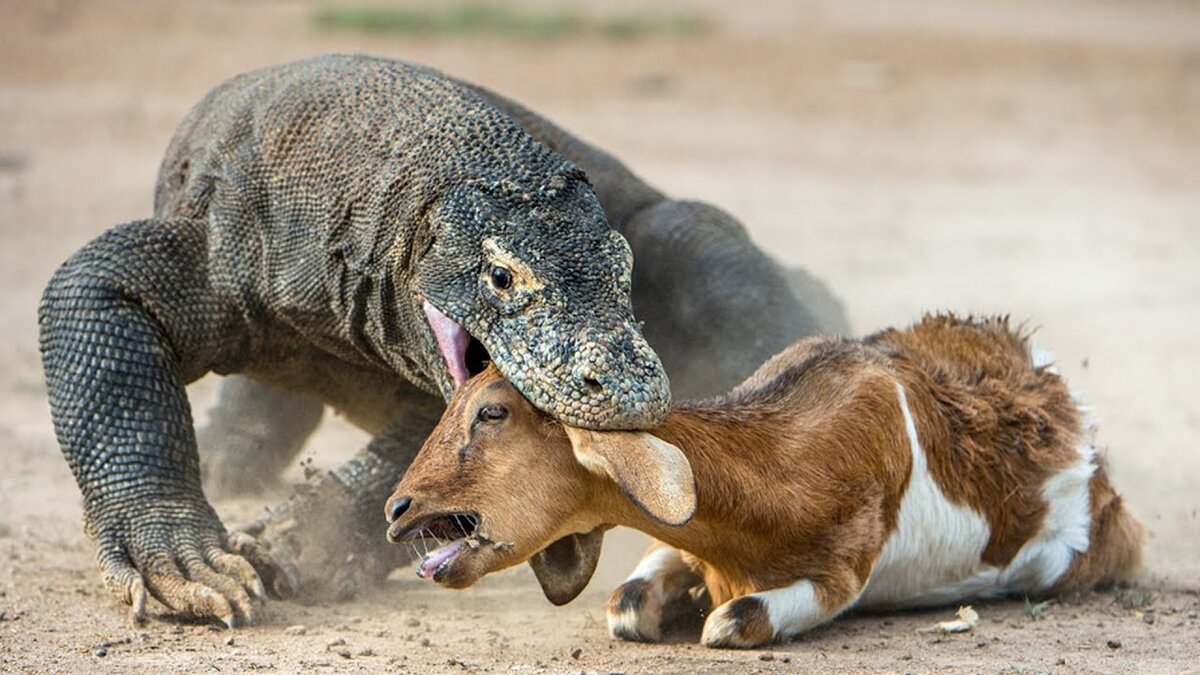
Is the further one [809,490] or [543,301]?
[809,490]

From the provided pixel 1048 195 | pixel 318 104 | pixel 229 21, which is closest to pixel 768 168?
pixel 1048 195

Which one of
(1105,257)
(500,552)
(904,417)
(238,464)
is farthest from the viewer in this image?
(1105,257)

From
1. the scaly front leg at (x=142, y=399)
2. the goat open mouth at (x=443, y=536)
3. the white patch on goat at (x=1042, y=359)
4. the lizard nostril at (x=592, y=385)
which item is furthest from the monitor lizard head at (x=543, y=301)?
the white patch on goat at (x=1042, y=359)

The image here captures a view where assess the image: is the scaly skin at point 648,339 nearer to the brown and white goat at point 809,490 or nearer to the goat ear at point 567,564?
the brown and white goat at point 809,490

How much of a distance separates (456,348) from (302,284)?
3.47 ft

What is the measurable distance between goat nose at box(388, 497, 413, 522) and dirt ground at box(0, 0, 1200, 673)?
76 centimetres

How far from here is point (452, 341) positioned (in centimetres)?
604

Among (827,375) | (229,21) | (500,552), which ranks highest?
(229,21)

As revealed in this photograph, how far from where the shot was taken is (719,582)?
5.84 metres

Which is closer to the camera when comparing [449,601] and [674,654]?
[674,654]

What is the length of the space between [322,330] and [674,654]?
205 centimetres

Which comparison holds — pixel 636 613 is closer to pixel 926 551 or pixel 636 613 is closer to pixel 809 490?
pixel 809 490

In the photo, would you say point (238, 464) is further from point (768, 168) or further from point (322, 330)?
point (768, 168)

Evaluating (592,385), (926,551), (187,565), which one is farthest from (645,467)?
(187,565)
